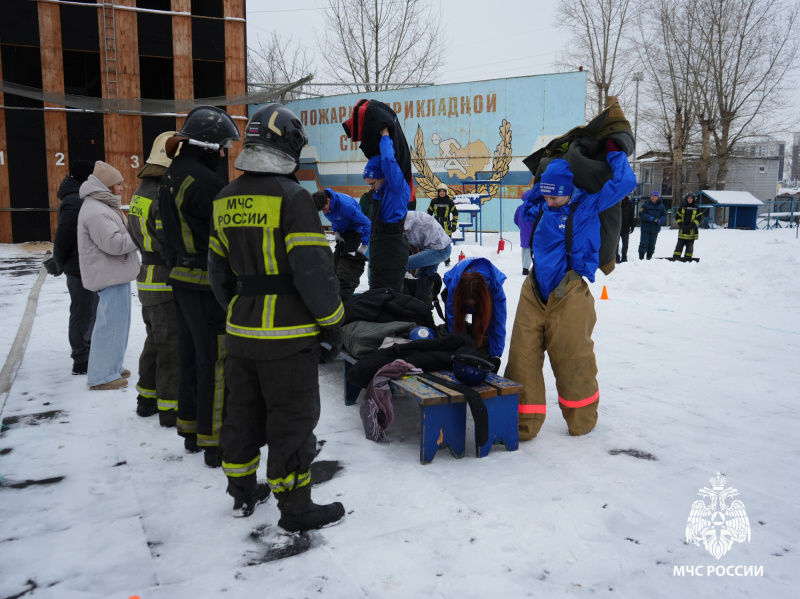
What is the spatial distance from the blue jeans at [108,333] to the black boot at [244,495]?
2554 millimetres

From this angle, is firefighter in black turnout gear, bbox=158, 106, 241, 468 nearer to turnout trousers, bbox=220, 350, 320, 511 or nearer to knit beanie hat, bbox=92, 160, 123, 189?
turnout trousers, bbox=220, 350, 320, 511

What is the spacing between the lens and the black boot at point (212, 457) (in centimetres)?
367

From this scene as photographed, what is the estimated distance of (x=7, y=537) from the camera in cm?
291

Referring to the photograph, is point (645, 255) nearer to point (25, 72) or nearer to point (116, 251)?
point (116, 251)

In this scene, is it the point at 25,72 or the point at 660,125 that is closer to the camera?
the point at 25,72

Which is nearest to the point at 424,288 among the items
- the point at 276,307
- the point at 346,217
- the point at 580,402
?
the point at 346,217

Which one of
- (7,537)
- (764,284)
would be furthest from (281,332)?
(764,284)

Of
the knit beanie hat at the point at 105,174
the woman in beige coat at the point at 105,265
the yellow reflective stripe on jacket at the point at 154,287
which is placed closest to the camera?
the yellow reflective stripe on jacket at the point at 154,287

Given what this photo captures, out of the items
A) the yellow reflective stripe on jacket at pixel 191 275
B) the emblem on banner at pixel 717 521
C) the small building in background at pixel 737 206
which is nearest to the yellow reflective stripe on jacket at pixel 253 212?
the yellow reflective stripe on jacket at pixel 191 275

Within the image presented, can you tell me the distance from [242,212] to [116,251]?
269cm

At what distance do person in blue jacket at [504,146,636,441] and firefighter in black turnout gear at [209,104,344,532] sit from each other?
1.73m

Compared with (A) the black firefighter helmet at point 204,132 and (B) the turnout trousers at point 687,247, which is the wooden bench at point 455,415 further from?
(B) the turnout trousers at point 687,247

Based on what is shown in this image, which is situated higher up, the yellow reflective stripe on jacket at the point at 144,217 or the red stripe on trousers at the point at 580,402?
the yellow reflective stripe on jacket at the point at 144,217

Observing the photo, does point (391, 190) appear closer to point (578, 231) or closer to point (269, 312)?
point (578, 231)
